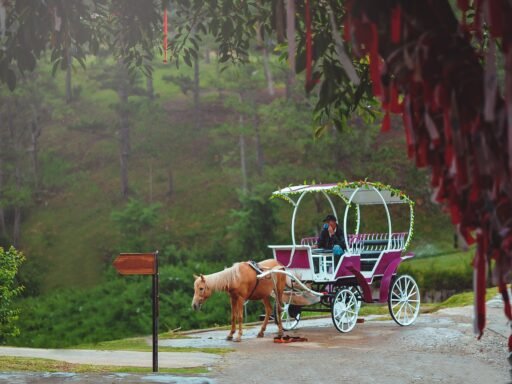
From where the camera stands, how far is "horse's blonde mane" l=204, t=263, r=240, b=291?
1717 cm

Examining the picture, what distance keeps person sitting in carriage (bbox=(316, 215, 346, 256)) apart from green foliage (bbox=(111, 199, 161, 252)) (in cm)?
2028

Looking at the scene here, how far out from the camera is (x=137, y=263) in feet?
42.2

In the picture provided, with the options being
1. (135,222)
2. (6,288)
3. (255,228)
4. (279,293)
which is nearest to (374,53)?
(279,293)

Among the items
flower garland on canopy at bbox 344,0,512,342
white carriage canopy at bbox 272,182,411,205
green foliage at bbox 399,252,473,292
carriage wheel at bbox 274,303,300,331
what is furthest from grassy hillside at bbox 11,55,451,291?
flower garland on canopy at bbox 344,0,512,342

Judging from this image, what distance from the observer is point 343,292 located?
18234mm

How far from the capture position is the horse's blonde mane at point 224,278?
1717 centimetres

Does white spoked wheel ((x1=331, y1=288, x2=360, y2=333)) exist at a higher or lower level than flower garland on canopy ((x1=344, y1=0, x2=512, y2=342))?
lower

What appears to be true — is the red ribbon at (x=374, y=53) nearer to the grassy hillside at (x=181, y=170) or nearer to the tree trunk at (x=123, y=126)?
the grassy hillside at (x=181, y=170)

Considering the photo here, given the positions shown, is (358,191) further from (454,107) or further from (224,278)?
(454,107)

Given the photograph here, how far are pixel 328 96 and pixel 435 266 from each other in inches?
1092

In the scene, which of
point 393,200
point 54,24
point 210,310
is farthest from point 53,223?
point 54,24

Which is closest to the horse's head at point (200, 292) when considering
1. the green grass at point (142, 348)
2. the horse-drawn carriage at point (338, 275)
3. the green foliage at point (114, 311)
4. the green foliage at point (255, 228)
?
the green grass at point (142, 348)

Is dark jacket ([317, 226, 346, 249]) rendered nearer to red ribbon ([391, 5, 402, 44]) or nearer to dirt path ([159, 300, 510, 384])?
dirt path ([159, 300, 510, 384])

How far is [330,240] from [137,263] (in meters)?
6.37
